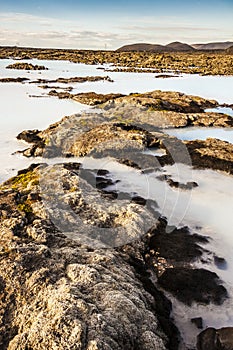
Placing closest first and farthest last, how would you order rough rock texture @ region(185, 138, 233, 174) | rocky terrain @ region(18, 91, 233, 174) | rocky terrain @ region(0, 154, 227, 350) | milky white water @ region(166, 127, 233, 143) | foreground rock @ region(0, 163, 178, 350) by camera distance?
1. foreground rock @ region(0, 163, 178, 350)
2. rocky terrain @ region(0, 154, 227, 350)
3. rough rock texture @ region(185, 138, 233, 174)
4. rocky terrain @ region(18, 91, 233, 174)
5. milky white water @ region(166, 127, 233, 143)

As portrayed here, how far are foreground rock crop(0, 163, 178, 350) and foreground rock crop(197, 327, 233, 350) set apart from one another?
1.62ft

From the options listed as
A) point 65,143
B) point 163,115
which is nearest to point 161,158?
point 65,143

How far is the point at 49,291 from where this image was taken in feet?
18.5

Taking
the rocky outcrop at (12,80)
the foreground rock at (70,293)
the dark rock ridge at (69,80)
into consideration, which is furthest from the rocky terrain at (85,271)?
the dark rock ridge at (69,80)

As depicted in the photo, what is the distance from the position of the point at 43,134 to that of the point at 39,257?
13498 mm

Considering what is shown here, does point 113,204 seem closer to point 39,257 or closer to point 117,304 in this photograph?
point 39,257

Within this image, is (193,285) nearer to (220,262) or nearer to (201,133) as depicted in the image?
(220,262)

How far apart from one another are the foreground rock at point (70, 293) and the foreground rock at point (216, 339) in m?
0.49

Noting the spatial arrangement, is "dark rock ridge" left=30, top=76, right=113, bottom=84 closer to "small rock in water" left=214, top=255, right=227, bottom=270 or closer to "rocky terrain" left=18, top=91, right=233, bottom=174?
"rocky terrain" left=18, top=91, right=233, bottom=174

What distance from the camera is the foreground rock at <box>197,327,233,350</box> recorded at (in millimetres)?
5922

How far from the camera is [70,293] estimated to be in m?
5.55

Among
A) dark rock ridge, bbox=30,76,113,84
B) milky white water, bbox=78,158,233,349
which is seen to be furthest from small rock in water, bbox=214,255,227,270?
dark rock ridge, bbox=30,76,113,84

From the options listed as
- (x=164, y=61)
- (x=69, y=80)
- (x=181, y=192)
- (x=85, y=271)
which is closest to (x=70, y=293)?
(x=85, y=271)

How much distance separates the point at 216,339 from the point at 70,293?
2.83 metres
